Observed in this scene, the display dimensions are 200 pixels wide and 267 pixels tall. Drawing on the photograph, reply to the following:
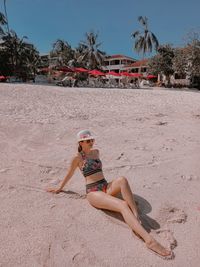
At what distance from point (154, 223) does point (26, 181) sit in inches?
81.7

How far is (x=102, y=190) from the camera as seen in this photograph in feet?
12.7

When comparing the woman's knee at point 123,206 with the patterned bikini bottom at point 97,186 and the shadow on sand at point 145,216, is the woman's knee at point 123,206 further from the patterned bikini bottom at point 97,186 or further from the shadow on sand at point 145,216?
the patterned bikini bottom at point 97,186

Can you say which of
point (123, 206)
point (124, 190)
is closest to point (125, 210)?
point (123, 206)

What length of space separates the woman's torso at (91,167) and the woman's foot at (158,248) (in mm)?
1097

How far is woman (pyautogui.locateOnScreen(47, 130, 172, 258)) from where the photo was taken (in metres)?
3.38

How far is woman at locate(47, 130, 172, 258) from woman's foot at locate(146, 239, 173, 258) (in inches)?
1.4

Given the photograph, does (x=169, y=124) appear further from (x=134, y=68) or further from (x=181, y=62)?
(x=134, y=68)

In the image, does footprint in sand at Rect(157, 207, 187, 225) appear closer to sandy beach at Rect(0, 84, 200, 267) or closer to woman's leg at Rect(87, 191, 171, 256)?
sandy beach at Rect(0, 84, 200, 267)

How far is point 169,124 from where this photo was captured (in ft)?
29.6

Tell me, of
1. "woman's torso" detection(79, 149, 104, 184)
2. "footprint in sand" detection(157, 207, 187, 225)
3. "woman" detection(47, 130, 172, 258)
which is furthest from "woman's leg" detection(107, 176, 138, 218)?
"footprint in sand" detection(157, 207, 187, 225)

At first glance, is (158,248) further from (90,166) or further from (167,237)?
(90,166)

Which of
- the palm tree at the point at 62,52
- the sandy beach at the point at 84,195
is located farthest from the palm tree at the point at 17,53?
the sandy beach at the point at 84,195

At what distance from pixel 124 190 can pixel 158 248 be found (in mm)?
753

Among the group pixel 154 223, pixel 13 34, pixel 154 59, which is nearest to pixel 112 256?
pixel 154 223
